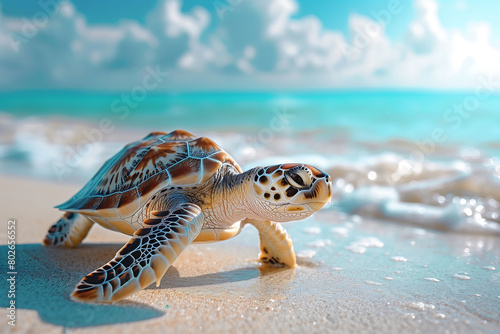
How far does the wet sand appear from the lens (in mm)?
1643

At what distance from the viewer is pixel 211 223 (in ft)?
7.84

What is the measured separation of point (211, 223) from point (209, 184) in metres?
0.24

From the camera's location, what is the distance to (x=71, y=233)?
289 cm

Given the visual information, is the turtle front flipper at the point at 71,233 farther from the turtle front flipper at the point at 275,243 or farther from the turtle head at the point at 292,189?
the turtle head at the point at 292,189

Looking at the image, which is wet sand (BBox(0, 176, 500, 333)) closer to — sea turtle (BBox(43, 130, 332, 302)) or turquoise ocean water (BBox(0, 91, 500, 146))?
sea turtle (BBox(43, 130, 332, 302))

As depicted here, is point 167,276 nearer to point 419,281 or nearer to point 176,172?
point 176,172

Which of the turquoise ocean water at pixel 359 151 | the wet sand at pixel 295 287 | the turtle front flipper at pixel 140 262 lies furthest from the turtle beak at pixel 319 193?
the turquoise ocean water at pixel 359 151

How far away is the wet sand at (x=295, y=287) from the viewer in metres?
1.64

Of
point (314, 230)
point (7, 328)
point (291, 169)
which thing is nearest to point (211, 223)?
point (291, 169)

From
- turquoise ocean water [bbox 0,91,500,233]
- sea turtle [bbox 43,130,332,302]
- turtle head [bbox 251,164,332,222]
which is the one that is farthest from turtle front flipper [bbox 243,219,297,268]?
turquoise ocean water [bbox 0,91,500,233]

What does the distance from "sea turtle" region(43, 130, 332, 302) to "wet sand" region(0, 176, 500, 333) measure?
0.14 m

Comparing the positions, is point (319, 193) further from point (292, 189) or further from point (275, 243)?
point (275, 243)

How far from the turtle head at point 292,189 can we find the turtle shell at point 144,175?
0.41m

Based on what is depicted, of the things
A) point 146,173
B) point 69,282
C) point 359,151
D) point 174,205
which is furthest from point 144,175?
point 359,151
